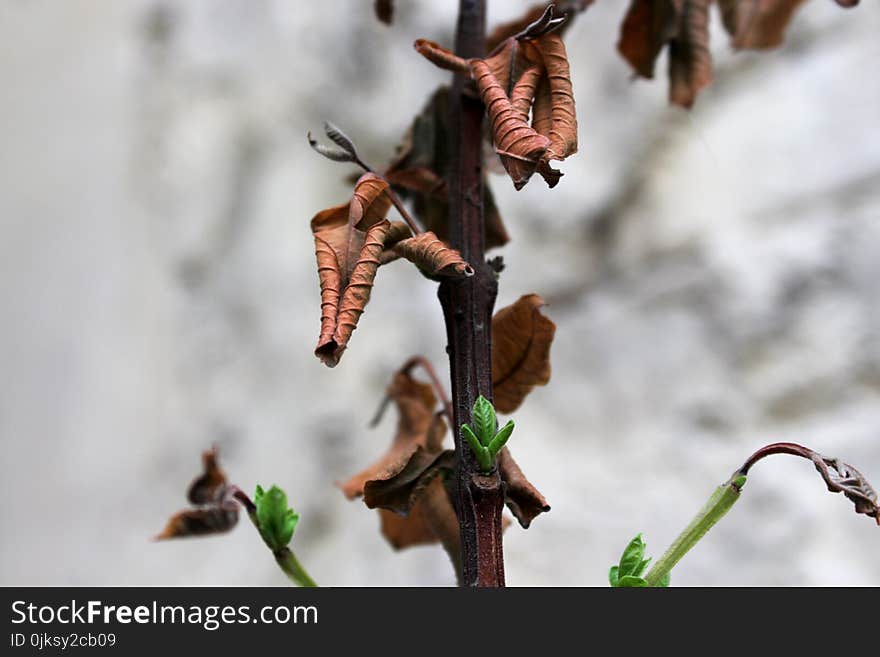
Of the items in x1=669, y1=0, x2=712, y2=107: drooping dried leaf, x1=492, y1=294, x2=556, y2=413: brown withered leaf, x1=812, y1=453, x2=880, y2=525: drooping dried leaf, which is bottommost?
x1=812, y1=453, x2=880, y2=525: drooping dried leaf

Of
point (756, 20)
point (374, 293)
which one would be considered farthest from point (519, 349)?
point (374, 293)

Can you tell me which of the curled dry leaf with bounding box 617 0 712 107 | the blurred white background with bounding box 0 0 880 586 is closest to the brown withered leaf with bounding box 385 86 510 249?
the curled dry leaf with bounding box 617 0 712 107

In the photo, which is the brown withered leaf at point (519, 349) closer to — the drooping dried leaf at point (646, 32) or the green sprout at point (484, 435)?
the green sprout at point (484, 435)

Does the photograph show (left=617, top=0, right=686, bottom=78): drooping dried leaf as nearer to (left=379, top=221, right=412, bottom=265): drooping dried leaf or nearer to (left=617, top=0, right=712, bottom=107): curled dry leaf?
(left=617, top=0, right=712, bottom=107): curled dry leaf

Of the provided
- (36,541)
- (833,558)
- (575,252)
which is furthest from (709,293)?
(36,541)

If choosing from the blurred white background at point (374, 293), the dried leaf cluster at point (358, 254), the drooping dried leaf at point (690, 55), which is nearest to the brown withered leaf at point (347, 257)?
the dried leaf cluster at point (358, 254)

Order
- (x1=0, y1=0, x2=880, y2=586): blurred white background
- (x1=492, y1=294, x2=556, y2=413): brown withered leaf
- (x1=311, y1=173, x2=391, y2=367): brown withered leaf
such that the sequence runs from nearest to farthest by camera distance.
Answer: (x1=311, y1=173, x2=391, y2=367): brown withered leaf < (x1=492, y1=294, x2=556, y2=413): brown withered leaf < (x1=0, y1=0, x2=880, y2=586): blurred white background
